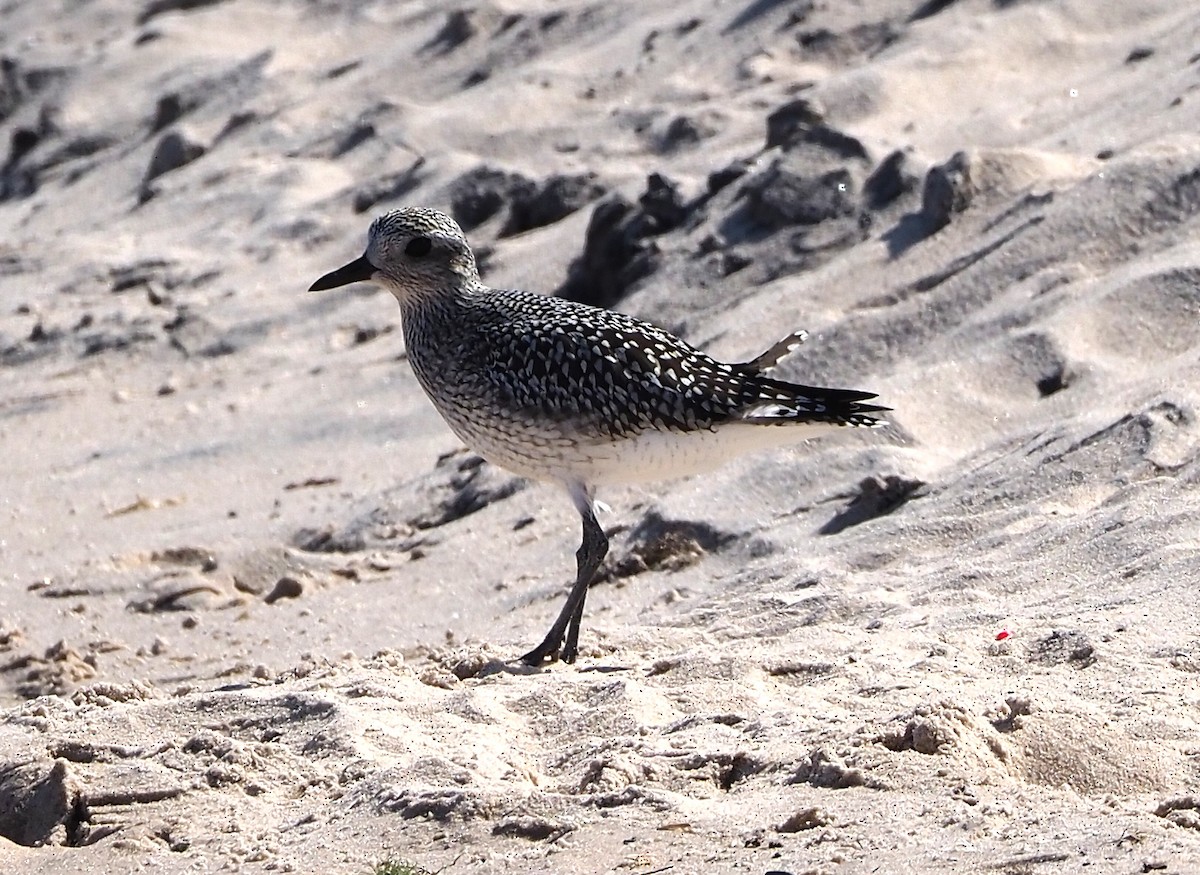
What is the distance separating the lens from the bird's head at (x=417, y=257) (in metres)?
7.29

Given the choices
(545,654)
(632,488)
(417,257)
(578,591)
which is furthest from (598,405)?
(632,488)

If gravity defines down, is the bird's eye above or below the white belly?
above

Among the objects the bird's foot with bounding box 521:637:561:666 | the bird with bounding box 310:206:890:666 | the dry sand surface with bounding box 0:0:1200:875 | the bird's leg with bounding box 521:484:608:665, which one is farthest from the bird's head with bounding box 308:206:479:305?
the bird's foot with bounding box 521:637:561:666

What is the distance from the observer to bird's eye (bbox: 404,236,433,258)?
7301 millimetres

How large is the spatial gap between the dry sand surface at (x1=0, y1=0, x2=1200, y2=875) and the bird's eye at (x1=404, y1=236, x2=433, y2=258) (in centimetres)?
129

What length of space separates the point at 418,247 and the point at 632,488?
1.47 meters

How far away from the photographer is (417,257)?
24.0 ft

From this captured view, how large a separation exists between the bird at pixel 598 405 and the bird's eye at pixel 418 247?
0.42 m

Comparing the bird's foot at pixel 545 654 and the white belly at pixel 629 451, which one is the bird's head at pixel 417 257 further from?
the bird's foot at pixel 545 654

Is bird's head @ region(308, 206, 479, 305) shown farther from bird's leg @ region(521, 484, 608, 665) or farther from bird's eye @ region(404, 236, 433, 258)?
bird's leg @ region(521, 484, 608, 665)

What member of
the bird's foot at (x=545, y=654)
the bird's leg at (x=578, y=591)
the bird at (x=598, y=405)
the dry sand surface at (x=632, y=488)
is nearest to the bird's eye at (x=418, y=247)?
the bird at (x=598, y=405)

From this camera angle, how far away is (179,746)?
525cm

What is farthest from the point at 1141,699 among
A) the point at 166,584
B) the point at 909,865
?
the point at 166,584

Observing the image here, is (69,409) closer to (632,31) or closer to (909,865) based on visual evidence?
(632,31)
